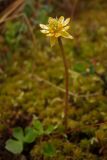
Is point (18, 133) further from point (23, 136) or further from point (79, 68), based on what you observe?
point (79, 68)

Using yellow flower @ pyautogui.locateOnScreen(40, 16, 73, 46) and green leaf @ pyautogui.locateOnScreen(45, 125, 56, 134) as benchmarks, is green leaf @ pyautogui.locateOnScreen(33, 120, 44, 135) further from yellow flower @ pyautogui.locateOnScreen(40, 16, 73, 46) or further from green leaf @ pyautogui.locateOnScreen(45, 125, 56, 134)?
yellow flower @ pyautogui.locateOnScreen(40, 16, 73, 46)

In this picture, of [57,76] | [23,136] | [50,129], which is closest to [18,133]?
[23,136]

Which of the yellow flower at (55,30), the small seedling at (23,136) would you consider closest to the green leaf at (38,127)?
the small seedling at (23,136)

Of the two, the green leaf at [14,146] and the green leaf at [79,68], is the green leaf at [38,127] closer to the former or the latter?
the green leaf at [14,146]

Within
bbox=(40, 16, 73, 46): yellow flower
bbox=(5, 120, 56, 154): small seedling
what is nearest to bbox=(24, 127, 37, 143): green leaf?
bbox=(5, 120, 56, 154): small seedling

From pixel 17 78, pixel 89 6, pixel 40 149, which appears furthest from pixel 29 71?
pixel 89 6
